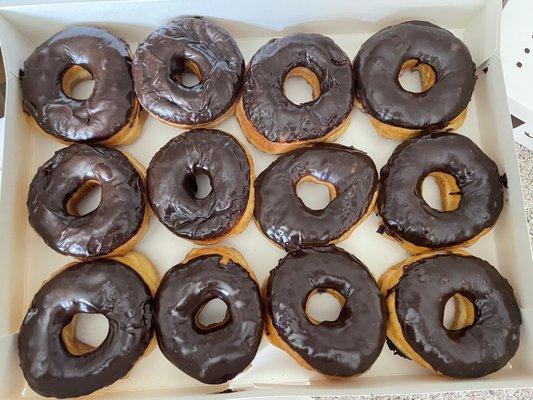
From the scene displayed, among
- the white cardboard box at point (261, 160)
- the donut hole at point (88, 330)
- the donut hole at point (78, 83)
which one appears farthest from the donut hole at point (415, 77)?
the donut hole at point (88, 330)

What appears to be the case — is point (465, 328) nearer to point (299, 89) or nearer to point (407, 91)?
point (407, 91)

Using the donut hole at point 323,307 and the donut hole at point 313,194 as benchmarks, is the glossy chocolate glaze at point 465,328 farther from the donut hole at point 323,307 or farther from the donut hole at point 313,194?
the donut hole at point 313,194

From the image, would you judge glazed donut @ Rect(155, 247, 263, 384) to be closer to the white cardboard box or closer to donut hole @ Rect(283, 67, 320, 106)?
the white cardboard box

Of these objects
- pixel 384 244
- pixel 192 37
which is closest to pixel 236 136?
pixel 192 37

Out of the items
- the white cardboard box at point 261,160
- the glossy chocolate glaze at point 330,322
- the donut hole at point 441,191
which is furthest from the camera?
the donut hole at point 441,191

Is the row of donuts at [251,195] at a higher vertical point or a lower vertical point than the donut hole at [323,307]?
higher
